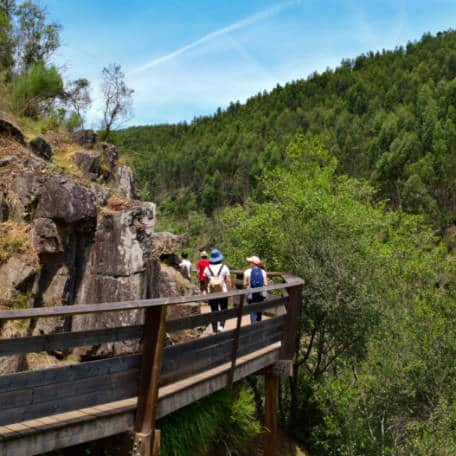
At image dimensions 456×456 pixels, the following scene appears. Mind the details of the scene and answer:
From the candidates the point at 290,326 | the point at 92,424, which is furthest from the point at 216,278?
the point at 92,424

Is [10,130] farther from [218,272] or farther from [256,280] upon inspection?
[256,280]

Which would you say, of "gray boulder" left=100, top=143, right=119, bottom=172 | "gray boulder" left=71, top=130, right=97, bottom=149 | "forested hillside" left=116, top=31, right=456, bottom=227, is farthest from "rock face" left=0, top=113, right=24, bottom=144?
"forested hillside" left=116, top=31, right=456, bottom=227

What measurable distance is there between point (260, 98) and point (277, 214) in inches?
5185

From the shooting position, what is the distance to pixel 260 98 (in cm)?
14412

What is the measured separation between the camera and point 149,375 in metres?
4.31

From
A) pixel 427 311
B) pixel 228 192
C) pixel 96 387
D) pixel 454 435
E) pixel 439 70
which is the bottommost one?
pixel 454 435

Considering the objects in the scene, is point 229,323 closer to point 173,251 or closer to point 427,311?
point 173,251

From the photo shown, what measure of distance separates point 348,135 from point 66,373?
82.9 meters

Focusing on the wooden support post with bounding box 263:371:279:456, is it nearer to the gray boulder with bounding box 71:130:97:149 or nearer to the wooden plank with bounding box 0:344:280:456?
the wooden plank with bounding box 0:344:280:456

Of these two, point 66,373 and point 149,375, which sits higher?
point 66,373

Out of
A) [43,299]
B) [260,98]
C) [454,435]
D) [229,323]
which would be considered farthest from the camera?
[260,98]

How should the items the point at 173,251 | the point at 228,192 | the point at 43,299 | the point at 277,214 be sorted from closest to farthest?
the point at 43,299 < the point at 173,251 < the point at 277,214 < the point at 228,192

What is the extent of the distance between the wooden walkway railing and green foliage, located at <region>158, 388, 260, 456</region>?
756 millimetres

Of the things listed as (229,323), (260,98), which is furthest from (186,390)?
(260,98)
